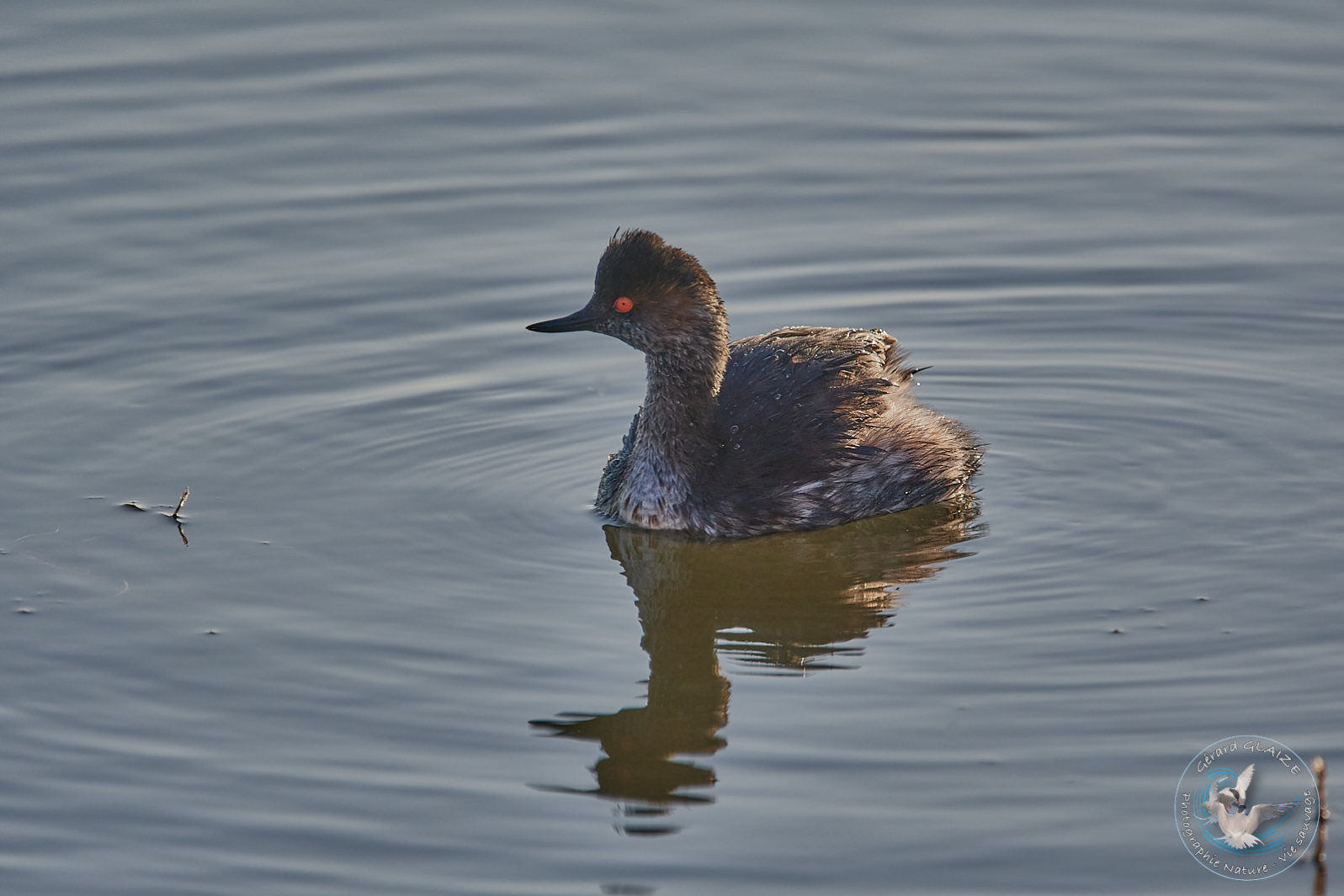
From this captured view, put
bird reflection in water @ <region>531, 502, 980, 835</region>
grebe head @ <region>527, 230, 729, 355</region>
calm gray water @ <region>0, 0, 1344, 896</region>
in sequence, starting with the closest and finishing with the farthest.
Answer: calm gray water @ <region>0, 0, 1344, 896</region>, bird reflection in water @ <region>531, 502, 980, 835</region>, grebe head @ <region>527, 230, 729, 355</region>

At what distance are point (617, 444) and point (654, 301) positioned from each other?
133 cm

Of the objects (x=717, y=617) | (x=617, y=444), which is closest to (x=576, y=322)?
(x=617, y=444)

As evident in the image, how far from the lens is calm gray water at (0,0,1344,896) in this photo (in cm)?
677

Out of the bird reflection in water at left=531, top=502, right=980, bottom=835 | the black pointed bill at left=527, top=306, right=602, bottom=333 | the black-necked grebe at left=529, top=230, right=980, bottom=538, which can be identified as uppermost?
the black pointed bill at left=527, top=306, right=602, bottom=333

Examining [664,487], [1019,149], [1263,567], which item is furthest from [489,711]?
[1019,149]

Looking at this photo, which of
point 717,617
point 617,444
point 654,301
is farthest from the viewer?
point 617,444

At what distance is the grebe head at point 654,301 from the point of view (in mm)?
9344

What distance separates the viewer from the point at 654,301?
30.8 feet

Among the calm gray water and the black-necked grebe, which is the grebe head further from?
the calm gray water

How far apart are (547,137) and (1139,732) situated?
7.80m

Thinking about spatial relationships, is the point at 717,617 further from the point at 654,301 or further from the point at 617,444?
the point at 617,444

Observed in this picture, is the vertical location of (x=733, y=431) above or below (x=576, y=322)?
below

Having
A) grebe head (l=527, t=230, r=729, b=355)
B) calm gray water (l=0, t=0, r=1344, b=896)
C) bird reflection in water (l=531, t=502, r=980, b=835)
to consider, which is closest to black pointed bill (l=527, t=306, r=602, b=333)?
grebe head (l=527, t=230, r=729, b=355)

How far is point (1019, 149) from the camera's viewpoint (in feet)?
43.9
